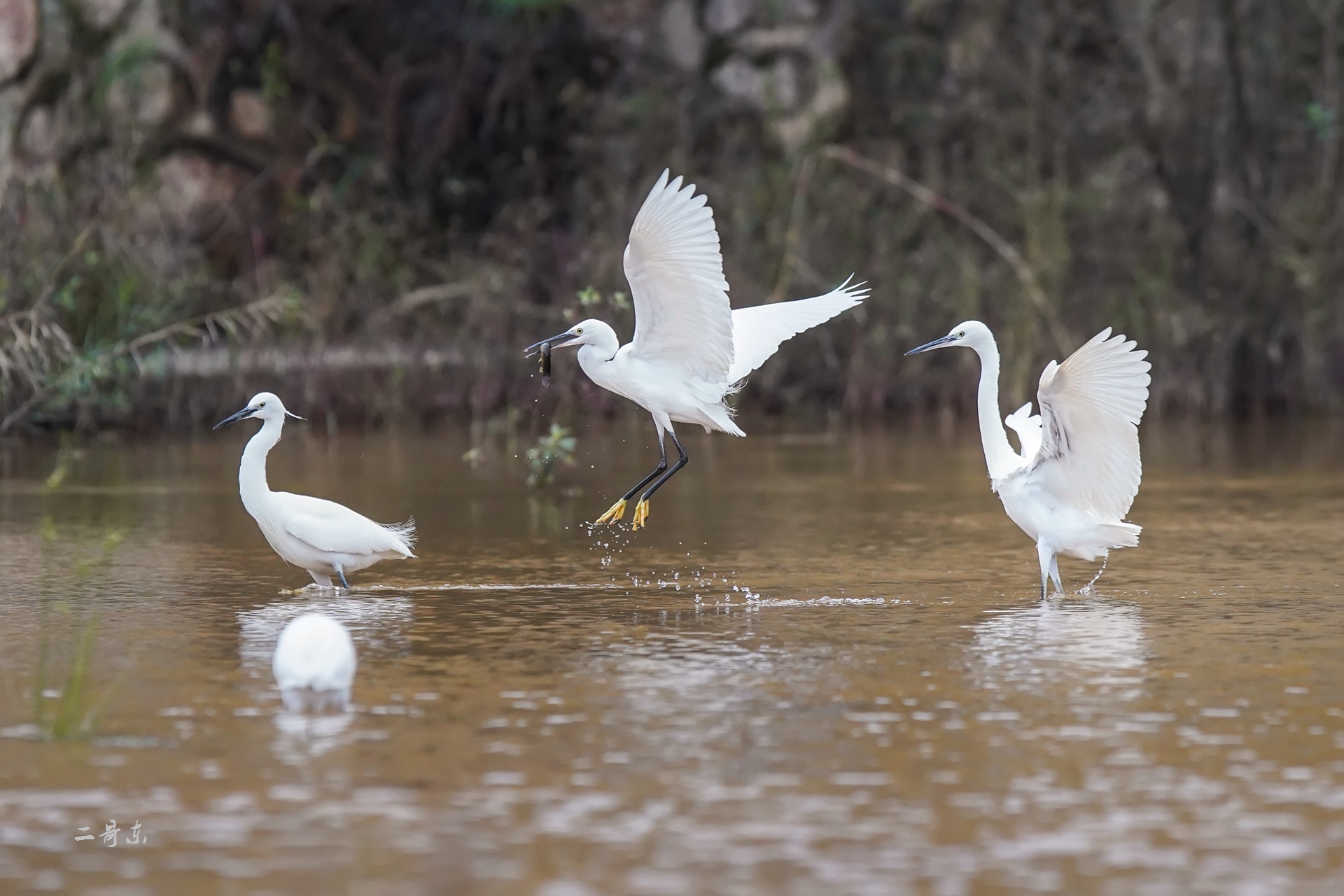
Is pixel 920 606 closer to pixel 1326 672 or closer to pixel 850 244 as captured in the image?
pixel 1326 672

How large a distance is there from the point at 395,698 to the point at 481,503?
613cm

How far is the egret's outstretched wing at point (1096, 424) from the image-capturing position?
26.8ft

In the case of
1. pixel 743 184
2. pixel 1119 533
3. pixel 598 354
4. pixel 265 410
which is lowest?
pixel 1119 533

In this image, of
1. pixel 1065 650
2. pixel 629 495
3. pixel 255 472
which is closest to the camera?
pixel 1065 650

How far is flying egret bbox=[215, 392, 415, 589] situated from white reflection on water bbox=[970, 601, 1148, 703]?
2452 millimetres

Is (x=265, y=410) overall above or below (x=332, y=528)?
above

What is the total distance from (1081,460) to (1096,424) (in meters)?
0.19

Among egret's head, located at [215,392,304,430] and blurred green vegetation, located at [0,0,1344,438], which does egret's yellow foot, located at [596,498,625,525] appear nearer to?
egret's head, located at [215,392,304,430]

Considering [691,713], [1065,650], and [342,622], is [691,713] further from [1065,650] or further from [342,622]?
[342,622]

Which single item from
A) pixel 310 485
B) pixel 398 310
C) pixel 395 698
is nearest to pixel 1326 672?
pixel 395 698

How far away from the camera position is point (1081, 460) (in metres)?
8.51

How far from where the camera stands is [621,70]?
22766mm

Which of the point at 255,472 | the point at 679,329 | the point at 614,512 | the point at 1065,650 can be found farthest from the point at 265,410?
the point at 1065,650

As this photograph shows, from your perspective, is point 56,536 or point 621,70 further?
point 621,70
